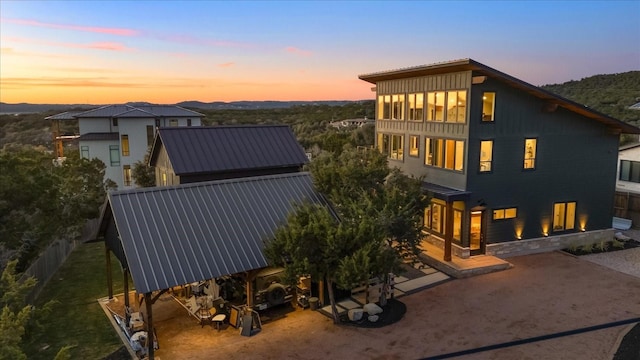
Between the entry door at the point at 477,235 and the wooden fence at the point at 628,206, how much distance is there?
38.6ft

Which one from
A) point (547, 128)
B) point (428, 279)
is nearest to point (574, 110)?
point (547, 128)

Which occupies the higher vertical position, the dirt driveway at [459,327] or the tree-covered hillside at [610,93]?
the tree-covered hillside at [610,93]

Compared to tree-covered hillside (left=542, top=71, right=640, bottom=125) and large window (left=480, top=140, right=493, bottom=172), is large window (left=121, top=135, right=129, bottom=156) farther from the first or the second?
tree-covered hillside (left=542, top=71, right=640, bottom=125)

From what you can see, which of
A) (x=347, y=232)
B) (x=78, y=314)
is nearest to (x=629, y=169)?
(x=347, y=232)

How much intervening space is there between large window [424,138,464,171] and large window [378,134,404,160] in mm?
2587

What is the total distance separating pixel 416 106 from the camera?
79.5 feet

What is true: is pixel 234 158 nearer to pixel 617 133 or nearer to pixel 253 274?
pixel 253 274

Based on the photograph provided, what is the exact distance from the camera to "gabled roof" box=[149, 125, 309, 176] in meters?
20.3

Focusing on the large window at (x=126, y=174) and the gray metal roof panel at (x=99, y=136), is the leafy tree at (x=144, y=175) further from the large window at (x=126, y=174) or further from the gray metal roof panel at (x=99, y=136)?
the gray metal roof panel at (x=99, y=136)

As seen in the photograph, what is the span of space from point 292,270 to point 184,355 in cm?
405

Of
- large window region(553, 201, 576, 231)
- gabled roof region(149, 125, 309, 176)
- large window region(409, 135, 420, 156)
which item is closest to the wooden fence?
large window region(553, 201, 576, 231)

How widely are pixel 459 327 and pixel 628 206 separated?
20.1m

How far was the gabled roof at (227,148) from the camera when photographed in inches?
800

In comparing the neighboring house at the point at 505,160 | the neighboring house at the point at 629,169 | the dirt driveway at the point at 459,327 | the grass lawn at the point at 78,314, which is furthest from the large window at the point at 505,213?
the grass lawn at the point at 78,314
